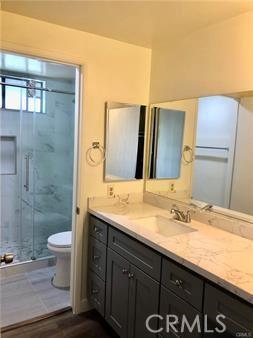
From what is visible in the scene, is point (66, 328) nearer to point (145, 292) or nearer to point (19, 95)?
point (145, 292)

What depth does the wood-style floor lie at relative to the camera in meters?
2.14

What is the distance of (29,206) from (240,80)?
2701 mm

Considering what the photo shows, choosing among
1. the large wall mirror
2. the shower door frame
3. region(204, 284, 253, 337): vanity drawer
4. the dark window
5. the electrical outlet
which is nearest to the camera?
region(204, 284, 253, 337): vanity drawer

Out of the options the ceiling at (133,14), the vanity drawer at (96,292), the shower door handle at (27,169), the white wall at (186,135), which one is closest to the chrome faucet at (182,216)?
the white wall at (186,135)

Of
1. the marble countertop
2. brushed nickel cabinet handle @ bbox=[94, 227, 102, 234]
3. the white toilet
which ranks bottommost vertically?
the white toilet

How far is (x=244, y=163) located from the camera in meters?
1.89

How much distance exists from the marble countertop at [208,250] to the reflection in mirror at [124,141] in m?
0.45

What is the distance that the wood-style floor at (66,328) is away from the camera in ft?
7.02

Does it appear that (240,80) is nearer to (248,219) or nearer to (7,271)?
(248,219)

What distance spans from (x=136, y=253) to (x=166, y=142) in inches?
45.1

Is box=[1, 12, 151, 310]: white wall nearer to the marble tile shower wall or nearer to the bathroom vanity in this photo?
the bathroom vanity

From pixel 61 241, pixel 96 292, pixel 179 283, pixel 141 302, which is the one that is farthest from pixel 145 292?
pixel 61 241

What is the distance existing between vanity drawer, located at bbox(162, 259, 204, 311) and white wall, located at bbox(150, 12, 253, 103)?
3.89 ft

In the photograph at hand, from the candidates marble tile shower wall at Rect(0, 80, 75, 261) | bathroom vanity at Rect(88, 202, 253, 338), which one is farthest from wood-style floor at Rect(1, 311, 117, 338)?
marble tile shower wall at Rect(0, 80, 75, 261)
